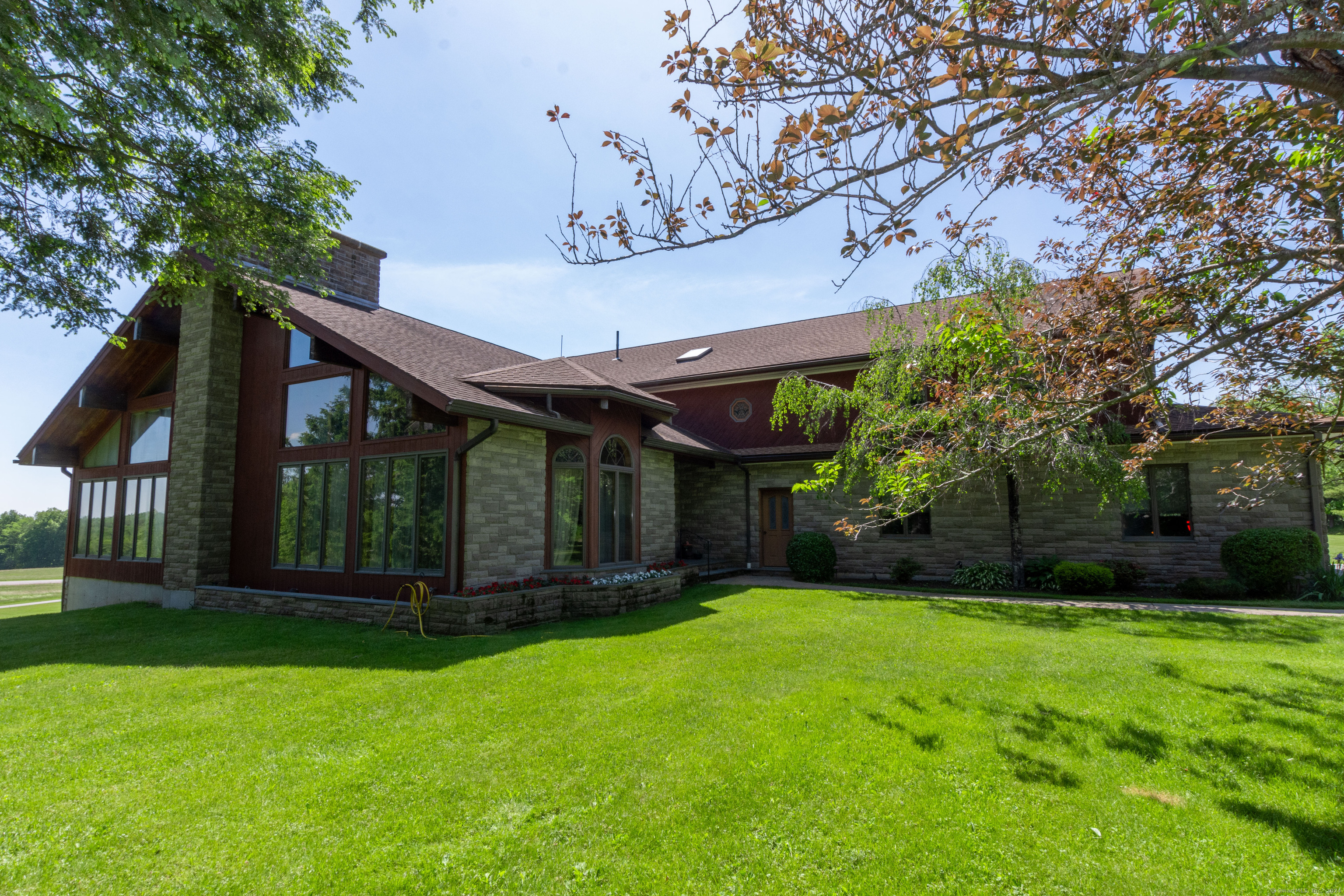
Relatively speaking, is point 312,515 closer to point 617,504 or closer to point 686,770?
point 617,504

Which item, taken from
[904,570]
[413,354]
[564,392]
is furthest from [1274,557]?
[413,354]

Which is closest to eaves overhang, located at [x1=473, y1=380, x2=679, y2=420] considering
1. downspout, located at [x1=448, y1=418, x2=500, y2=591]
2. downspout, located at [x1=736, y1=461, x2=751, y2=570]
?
downspout, located at [x1=448, y1=418, x2=500, y2=591]

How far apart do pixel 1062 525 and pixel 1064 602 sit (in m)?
2.97

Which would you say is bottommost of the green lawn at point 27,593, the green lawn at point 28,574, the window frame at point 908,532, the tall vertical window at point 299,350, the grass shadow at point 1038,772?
the green lawn at point 28,574

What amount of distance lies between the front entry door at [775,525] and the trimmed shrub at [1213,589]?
7.73 metres

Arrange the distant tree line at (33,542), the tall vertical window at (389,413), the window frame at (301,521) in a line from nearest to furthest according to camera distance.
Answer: the tall vertical window at (389,413), the window frame at (301,521), the distant tree line at (33,542)

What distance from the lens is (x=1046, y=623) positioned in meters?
8.79

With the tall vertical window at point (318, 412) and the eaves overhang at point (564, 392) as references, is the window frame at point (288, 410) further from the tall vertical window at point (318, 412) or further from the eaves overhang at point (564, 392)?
the eaves overhang at point (564, 392)

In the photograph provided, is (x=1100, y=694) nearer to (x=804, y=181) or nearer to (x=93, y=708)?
(x=804, y=181)

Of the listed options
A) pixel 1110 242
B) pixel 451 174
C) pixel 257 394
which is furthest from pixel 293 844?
pixel 257 394

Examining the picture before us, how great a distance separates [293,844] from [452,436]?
6.74m

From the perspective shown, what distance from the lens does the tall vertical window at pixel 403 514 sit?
9.67m

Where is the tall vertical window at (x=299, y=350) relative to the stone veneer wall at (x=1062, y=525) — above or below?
above

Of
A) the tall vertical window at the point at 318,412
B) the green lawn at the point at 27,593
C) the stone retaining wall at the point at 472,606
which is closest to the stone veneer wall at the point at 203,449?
the stone retaining wall at the point at 472,606
